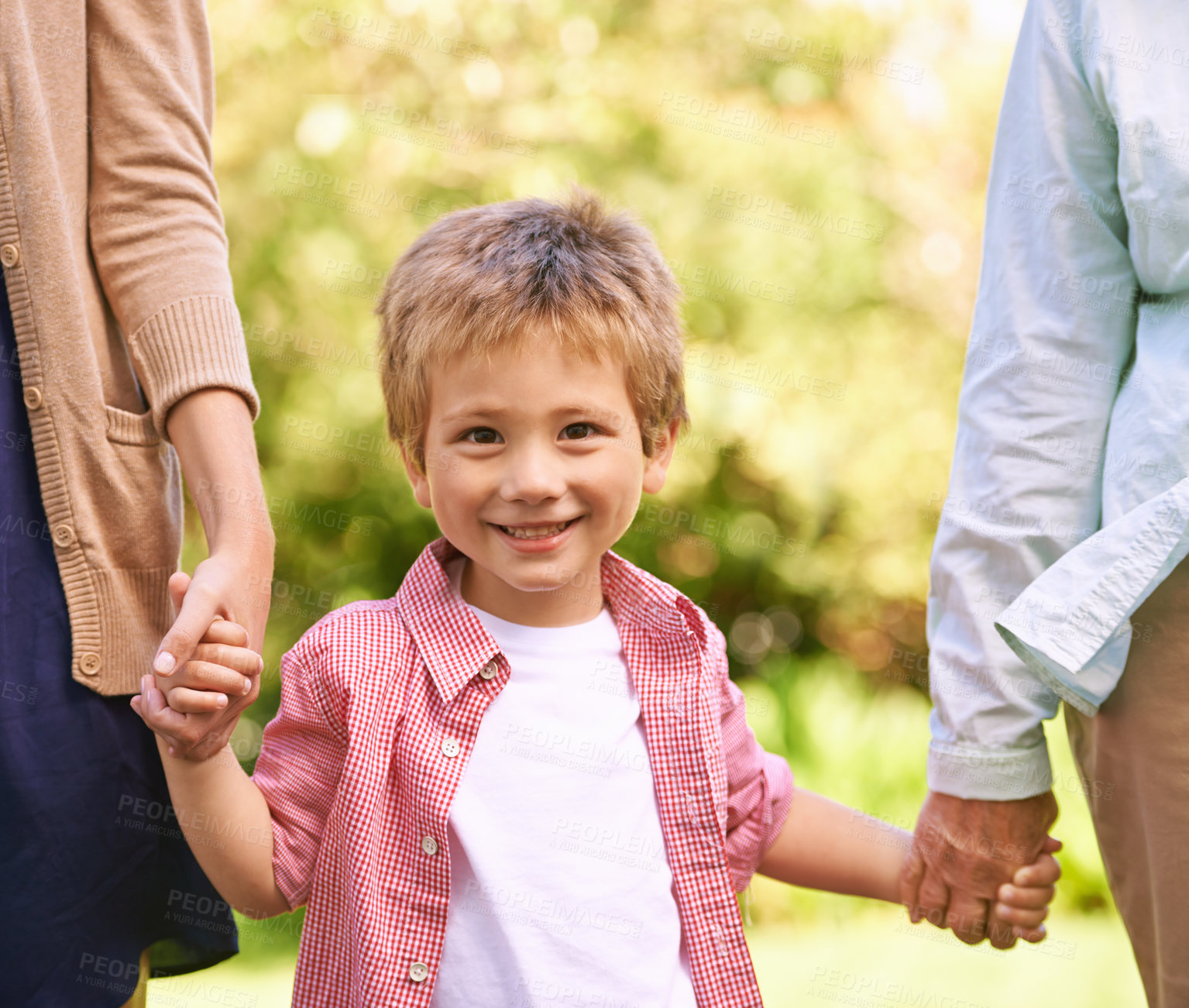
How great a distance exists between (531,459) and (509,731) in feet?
1.27

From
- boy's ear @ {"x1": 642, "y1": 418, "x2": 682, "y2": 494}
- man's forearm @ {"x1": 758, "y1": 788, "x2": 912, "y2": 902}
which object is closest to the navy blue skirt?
boy's ear @ {"x1": 642, "y1": 418, "x2": 682, "y2": 494}

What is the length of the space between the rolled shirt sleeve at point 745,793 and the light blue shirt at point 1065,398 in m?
0.25

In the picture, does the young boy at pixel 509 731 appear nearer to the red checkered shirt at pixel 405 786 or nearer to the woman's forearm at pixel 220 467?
the red checkered shirt at pixel 405 786

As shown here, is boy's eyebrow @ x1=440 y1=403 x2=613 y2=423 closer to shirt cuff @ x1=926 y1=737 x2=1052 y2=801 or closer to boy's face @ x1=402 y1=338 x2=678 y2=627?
boy's face @ x1=402 y1=338 x2=678 y2=627

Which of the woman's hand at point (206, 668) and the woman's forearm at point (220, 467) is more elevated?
the woman's forearm at point (220, 467)

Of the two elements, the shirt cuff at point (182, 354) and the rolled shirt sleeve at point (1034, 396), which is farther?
the rolled shirt sleeve at point (1034, 396)

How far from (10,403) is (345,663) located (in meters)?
0.54

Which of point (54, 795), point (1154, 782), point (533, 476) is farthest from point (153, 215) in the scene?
point (1154, 782)

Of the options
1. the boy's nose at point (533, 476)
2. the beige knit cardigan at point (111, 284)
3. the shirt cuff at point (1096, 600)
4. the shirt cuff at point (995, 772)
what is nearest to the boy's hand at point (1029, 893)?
the shirt cuff at point (995, 772)

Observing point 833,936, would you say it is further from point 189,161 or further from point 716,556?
point 189,161

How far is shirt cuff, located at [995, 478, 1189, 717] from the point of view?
147 cm

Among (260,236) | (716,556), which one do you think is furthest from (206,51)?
(716,556)

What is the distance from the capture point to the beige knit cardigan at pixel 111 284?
142 cm

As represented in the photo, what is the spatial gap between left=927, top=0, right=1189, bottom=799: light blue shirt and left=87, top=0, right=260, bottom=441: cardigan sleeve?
3.66 ft
